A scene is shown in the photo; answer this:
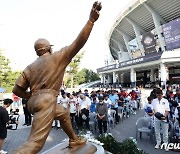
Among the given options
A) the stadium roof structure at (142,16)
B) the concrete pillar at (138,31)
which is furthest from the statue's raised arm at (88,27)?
the concrete pillar at (138,31)

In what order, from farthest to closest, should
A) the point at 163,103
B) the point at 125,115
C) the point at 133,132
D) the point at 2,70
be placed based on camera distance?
1. the point at 2,70
2. the point at 125,115
3. the point at 133,132
4. the point at 163,103

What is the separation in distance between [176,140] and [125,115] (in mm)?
4938

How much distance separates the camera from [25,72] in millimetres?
3127

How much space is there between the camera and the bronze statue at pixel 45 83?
2781 millimetres

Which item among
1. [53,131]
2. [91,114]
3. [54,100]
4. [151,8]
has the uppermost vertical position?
[151,8]

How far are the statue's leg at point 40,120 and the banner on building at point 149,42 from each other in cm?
3234


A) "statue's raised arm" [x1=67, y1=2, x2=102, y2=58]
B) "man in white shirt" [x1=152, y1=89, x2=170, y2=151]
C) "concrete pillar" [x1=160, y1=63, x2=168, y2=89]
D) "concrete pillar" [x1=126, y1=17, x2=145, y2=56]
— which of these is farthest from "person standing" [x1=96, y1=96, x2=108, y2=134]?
"concrete pillar" [x1=126, y1=17, x2=145, y2=56]

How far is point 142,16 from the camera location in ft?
116

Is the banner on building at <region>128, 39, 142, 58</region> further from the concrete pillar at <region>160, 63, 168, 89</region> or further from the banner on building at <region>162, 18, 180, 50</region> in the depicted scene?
the concrete pillar at <region>160, 63, 168, 89</region>

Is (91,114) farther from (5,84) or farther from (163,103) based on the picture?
(5,84)

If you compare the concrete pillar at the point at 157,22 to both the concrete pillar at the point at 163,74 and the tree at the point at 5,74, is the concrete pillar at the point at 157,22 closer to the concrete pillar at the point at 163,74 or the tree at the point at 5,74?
the concrete pillar at the point at 163,74

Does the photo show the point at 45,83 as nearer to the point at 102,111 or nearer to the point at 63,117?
the point at 63,117

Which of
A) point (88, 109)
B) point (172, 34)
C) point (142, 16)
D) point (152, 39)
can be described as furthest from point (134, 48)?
point (88, 109)

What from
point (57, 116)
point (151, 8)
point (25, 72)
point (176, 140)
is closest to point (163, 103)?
point (176, 140)
